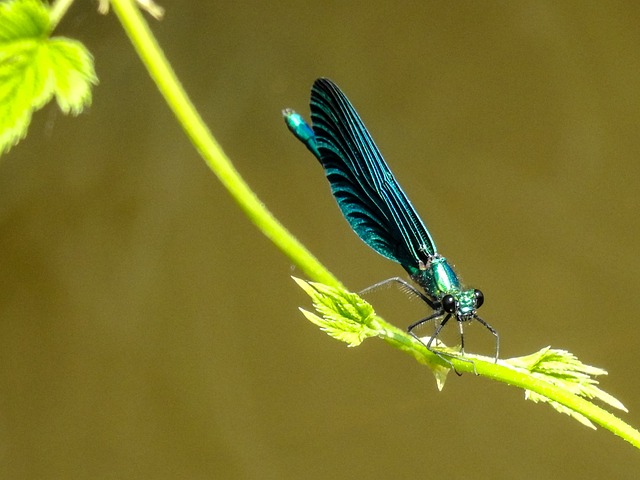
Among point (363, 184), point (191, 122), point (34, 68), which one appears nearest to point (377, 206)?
point (363, 184)

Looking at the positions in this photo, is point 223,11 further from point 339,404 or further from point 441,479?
point 441,479

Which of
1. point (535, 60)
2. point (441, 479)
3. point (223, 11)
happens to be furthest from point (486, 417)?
point (223, 11)

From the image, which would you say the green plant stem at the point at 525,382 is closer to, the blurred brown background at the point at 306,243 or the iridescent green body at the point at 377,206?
the iridescent green body at the point at 377,206

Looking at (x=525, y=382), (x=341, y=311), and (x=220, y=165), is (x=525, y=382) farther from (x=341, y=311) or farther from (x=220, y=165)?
(x=220, y=165)

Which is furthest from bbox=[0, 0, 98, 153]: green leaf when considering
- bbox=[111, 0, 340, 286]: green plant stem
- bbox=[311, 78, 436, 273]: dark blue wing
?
bbox=[311, 78, 436, 273]: dark blue wing

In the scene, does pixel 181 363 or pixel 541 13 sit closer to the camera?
pixel 181 363

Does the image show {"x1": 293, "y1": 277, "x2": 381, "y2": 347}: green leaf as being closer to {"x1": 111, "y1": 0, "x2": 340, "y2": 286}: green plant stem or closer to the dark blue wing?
{"x1": 111, "y1": 0, "x2": 340, "y2": 286}: green plant stem
